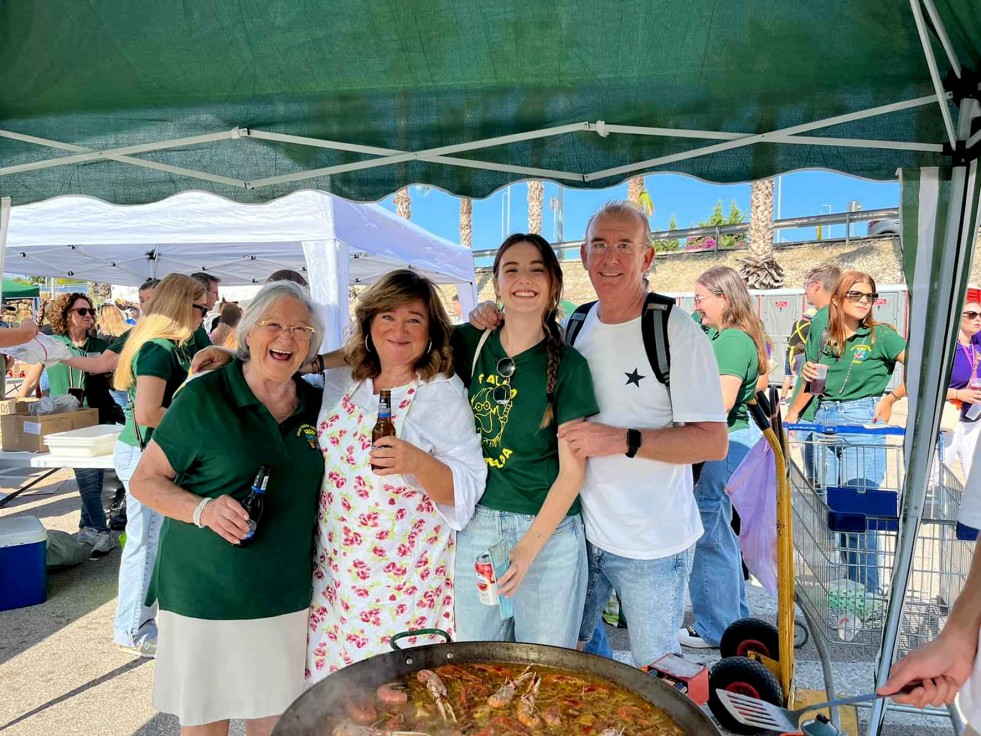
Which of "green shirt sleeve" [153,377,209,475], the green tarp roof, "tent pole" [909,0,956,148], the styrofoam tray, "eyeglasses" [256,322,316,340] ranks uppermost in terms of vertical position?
the green tarp roof

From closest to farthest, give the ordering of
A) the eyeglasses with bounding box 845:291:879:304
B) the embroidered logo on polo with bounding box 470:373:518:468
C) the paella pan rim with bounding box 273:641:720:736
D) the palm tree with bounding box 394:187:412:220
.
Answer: the paella pan rim with bounding box 273:641:720:736
the embroidered logo on polo with bounding box 470:373:518:468
the eyeglasses with bounding box 845:291:879:304
the palm tree with bounding box 394:187:412:220

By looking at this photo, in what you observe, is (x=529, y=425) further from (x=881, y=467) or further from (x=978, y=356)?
(x=978, y=356)

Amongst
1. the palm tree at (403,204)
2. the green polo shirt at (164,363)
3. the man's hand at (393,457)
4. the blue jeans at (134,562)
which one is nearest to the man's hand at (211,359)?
the man's hand at (393,457)

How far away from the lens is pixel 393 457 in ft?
6.93

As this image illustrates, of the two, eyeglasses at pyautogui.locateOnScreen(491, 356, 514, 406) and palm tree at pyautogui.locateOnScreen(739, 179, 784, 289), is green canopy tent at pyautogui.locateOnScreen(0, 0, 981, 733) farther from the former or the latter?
palm tree at pyautogui.locateOnScreen(739, 179, 784, 289)

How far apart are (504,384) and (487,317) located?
0.31m

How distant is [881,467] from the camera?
13.5 feet

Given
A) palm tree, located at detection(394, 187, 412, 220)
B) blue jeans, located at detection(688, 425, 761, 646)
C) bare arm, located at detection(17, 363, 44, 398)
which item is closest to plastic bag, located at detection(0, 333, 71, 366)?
bare arm, located at detection(17, 363, 44, 398)

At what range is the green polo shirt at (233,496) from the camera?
89.0 inches

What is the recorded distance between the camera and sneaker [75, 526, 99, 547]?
605cm

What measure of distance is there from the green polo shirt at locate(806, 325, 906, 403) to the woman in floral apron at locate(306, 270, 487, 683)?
150 inches

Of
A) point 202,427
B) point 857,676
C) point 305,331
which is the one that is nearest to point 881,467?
point 857,676

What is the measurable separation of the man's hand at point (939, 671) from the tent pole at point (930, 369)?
1416 millimetres

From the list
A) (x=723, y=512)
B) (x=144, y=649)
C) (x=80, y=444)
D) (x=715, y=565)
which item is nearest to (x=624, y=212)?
(x=723, y=512)
